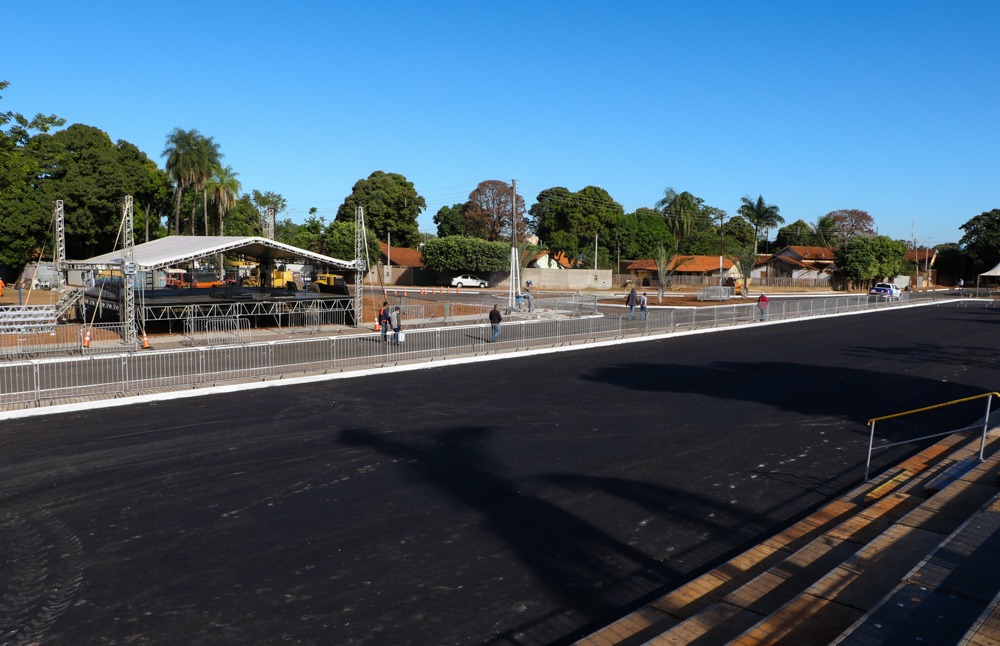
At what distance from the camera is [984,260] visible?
88.1 meters

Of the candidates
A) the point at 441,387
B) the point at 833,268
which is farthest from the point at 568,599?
the point at 833,268

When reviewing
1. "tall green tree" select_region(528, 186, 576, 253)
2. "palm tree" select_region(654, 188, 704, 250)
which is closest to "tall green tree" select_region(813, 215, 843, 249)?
"palm tree" select_region(654, 188, 704, 250)

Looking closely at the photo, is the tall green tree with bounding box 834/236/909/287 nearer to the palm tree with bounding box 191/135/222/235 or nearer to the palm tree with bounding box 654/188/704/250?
the palm tree with bounding box 654/188/704/250

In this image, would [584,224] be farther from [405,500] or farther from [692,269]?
[405,500]

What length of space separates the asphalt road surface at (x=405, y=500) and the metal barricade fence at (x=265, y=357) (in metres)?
1.77

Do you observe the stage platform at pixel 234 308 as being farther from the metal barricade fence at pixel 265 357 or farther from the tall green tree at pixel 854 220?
the tall green tree at pixel 854 220

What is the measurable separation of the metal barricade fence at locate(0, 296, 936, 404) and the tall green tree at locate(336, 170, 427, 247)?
209ft

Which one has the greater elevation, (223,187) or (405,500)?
(223,187)

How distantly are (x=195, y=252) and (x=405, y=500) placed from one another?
21843mm

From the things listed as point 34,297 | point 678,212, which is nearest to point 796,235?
point 678,212

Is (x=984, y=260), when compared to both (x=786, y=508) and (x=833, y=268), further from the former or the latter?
(x=786, y=508)

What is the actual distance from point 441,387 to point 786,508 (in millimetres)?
9951

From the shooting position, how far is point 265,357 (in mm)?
19703

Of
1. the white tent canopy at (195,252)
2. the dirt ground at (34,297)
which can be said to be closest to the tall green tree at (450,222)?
the dirt ground at (34,297)
